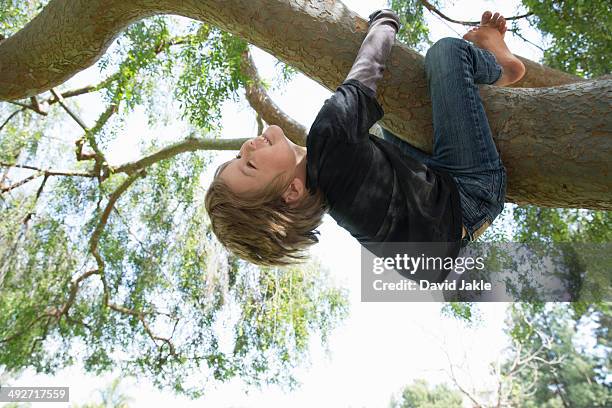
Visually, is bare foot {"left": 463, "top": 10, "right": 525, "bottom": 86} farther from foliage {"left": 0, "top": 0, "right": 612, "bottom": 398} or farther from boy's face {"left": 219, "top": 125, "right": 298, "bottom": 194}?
foliage {"left": 0, "top": 0, "right": 612, "bottom": 398}

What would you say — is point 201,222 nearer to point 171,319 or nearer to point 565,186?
point 171,319

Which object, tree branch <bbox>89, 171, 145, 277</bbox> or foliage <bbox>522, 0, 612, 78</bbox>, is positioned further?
tree branch <bbox>89, 171, 145, 277</bbox>

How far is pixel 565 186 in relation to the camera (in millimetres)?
1646

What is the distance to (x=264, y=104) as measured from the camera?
16.8 ft

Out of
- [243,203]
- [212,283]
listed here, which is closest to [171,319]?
[212,283]

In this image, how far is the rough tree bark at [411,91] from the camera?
159 cm

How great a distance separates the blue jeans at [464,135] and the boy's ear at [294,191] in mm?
486

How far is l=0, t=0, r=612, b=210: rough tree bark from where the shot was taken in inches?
62.5

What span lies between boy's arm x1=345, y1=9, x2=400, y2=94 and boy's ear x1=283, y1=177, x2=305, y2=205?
1.29 ft

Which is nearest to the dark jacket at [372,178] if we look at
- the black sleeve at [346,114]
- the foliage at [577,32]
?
the black sleeve at [346,114]

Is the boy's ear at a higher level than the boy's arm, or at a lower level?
lower

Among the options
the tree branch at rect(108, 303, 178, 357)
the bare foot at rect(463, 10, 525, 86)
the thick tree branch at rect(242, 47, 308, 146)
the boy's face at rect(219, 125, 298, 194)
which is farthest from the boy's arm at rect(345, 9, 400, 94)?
the tree branch at rect(108, 303, 178, 357)

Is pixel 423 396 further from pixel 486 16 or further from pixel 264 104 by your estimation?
pixel 486 16

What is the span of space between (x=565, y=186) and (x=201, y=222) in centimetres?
551
